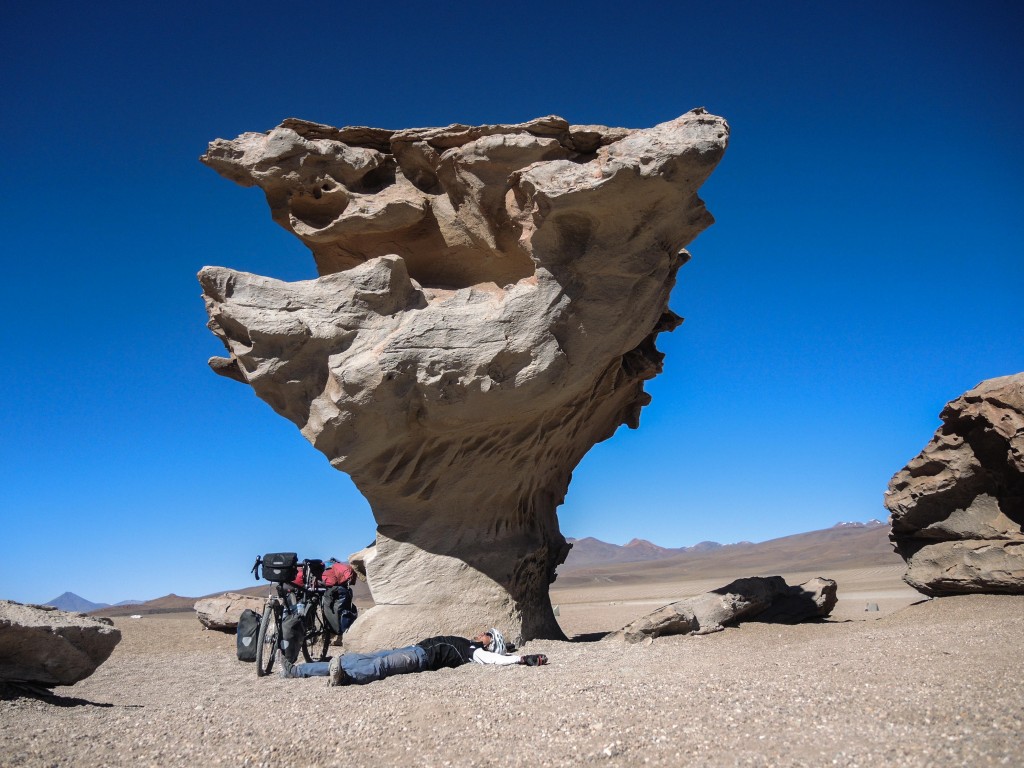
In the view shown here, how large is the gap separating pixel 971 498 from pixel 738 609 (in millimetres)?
3982

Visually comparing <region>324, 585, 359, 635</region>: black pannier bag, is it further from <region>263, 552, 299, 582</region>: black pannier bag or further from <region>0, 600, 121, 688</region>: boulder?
<region>0, 600, 121, 688</region>: boulder

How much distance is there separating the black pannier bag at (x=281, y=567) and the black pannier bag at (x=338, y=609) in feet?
3.36

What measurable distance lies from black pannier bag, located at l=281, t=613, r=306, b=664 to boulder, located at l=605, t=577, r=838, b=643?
421 cm

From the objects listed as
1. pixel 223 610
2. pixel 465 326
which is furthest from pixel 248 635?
pixel 223 610

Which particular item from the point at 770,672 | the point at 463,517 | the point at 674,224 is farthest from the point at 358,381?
the point at 770,672

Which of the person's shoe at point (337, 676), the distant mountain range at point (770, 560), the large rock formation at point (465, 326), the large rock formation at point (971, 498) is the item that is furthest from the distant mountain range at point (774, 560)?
the person's shoe at point (337, 676)

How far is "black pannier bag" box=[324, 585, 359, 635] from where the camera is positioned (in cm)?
1002

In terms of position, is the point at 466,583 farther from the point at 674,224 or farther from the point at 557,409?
the point at 674,224

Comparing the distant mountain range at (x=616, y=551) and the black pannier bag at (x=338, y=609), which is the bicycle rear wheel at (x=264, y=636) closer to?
the black pannier bag at (x=338, y=609)

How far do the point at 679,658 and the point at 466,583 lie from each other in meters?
3.23

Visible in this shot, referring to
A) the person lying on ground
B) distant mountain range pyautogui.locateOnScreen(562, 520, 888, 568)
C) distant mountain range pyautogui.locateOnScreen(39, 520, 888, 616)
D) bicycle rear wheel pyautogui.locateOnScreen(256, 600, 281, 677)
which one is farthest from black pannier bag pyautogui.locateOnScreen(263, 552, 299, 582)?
distant mountain range pyautogui.locateOnScreen(562, 520, 888, 568)

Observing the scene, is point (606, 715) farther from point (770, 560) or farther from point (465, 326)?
point (770, 560)

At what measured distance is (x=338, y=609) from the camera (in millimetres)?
10195

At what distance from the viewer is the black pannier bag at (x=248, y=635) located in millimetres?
10289
